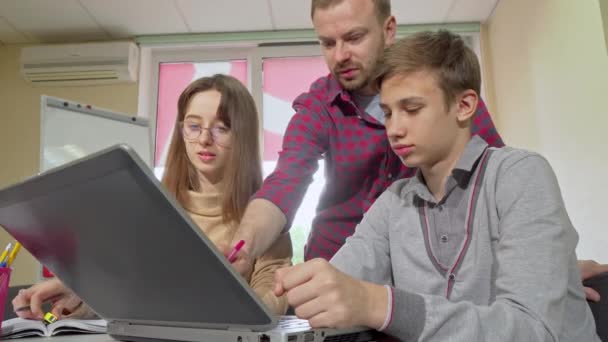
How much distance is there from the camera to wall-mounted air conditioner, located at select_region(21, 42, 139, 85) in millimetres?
3639

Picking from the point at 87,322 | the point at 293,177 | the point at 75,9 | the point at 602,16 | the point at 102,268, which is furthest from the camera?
the point at 75,9

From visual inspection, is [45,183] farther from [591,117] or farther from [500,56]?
[500,56]

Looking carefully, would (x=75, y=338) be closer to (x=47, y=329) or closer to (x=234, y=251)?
(x=47, y=329)

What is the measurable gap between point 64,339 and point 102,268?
0.60ft

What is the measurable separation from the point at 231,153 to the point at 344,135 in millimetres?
327

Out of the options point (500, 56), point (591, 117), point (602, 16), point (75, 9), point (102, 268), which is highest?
point (75, 9)

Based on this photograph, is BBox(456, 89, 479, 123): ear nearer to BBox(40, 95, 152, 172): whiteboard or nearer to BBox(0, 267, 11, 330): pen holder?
BBox(0, 267, 11, 330): pen holder

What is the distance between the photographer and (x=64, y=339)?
77 centimetres

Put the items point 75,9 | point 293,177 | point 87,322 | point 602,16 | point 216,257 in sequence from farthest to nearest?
point 75,9 < point 602,16 < point 293,177 < point 87,322 < point 216,257

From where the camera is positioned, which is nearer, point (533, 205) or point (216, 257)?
point (216, 257)

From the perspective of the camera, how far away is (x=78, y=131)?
262 centimetres

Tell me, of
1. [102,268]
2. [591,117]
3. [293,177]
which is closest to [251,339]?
[102,268]

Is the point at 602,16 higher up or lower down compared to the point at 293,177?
higher up

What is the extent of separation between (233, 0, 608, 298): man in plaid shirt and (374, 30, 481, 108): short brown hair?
0.26m
